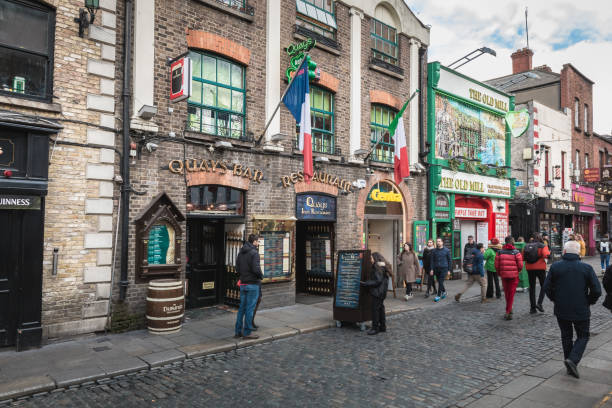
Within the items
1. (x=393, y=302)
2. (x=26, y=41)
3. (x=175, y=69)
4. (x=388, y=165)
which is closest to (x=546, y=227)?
(x=388, y=165)

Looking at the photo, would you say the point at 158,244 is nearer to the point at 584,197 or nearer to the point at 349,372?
the point at 349,372

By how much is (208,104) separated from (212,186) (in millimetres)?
1906

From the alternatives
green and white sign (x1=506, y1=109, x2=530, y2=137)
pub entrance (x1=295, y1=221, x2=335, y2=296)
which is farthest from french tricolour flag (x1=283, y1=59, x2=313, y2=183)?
green and white sign (x1=506, y1=109, x2=530, y2=137)

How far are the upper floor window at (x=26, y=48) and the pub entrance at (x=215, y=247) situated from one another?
3.80m

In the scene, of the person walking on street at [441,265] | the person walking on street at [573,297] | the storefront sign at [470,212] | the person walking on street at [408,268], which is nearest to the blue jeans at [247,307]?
the person walking on street at [573,297]

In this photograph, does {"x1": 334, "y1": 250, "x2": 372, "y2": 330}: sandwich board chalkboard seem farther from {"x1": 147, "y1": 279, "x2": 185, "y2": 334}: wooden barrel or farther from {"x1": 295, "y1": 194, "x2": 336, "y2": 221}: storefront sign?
{"x1": 147, "y1": 279, "x2": 185, "y2": 334}: wooden barrel

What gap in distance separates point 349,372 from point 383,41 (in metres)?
11.7

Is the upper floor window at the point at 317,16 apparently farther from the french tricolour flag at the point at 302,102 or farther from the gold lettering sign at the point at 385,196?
the gold lettering sign at the point at 385,196

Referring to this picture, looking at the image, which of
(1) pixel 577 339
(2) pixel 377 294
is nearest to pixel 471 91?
(2) pixel 377 294

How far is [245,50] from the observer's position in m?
10.6

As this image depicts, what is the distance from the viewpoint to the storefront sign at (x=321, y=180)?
11386 millimetres

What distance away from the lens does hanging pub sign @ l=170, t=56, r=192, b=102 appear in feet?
27.5

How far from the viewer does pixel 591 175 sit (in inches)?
1034

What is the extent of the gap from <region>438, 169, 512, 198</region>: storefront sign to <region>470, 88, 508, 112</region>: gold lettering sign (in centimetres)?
333
